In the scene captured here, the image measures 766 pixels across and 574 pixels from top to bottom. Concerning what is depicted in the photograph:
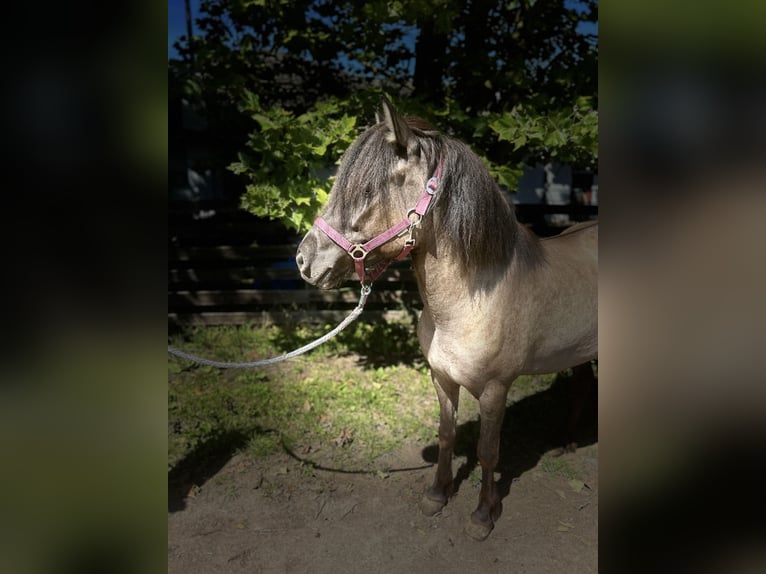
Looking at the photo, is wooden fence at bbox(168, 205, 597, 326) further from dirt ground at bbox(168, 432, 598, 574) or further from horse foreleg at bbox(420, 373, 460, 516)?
horse foreleg at bbox(420, 373, 460, 516)

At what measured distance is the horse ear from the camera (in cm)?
187

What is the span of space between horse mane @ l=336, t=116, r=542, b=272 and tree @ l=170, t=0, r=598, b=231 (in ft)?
4.73

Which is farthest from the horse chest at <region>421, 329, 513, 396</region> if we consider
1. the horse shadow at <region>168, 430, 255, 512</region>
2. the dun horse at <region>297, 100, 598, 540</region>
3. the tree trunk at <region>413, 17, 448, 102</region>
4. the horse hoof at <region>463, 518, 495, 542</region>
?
the tree trunk at <region>413, 17, 448, 102</region>

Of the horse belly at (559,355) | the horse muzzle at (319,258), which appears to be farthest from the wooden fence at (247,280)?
the horse muzzle at (319,258)

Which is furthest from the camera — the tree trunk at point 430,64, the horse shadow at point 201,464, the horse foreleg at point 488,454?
the tree trunk at point 430,64

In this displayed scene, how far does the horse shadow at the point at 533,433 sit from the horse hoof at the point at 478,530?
370 millimetres

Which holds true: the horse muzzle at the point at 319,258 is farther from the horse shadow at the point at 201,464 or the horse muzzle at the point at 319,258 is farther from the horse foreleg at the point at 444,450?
the horse shadow at the point at 201,464

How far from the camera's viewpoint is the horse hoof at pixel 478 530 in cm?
267

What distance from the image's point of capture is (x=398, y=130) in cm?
192
